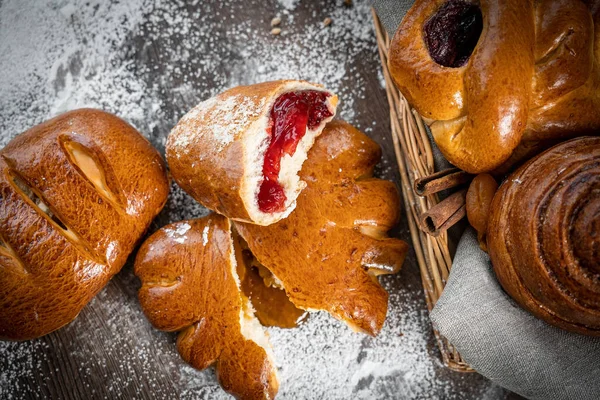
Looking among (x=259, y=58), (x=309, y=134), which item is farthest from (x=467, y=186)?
(x=259, y=58)

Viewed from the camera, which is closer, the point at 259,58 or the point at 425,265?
the point at 425,265

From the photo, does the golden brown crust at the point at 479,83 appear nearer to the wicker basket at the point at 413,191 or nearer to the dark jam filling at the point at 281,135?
the wicker basket at the point at 413,191

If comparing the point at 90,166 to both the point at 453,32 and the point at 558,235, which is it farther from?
the point at 558,235

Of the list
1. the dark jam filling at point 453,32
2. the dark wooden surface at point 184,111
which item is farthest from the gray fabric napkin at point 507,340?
the dark jam filling at point 453,32

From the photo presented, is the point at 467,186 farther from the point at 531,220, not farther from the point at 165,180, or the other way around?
the point at 165,180

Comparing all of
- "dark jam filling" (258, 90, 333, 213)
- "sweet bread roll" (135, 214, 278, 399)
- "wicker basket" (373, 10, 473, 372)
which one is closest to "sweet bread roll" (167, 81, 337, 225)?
"dark jam filling" (258, 90, 333, 213)

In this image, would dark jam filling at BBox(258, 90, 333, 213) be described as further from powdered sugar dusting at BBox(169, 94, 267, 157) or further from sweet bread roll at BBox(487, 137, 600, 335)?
sweet bread roll at BBox(487, 137, 600, 335)

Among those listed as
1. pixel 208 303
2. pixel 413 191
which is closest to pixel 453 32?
pixel 413 191
